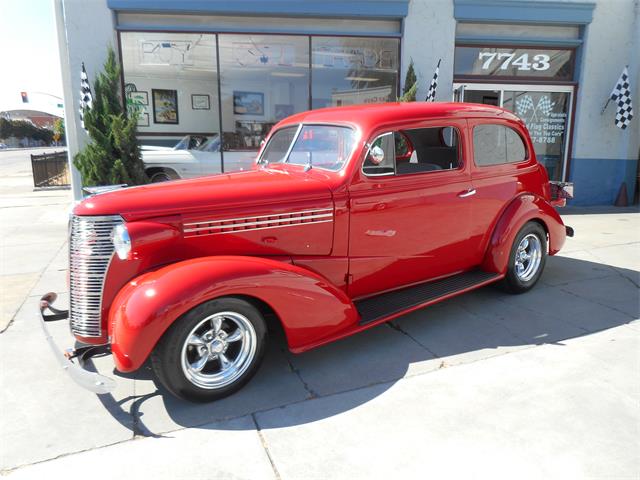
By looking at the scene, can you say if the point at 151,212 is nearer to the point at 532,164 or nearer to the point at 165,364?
the point at 165,364

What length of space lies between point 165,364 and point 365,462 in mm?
1261

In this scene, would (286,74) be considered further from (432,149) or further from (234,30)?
(432,149)

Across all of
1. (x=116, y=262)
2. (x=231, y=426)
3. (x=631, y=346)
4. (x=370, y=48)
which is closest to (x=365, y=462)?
(x=231, y=426)

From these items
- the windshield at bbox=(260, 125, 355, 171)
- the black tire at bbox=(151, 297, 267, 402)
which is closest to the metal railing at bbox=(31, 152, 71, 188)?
the windshield at bbox=(260, 125, 355, 171)

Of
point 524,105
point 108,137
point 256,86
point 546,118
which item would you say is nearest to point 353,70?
point 256,86

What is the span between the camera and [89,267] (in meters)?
3.00

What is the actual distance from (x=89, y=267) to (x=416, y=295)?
8.18 feet

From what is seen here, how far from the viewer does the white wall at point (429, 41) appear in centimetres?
887

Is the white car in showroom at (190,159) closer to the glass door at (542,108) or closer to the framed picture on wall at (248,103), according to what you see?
the framed picture on wall at (248,103)

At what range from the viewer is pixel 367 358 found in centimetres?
352

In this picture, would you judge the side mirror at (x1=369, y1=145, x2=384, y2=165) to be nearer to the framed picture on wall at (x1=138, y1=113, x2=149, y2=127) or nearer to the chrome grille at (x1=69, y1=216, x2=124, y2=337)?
the chrome grille at (x1=69, y1=216, x2=124, y2=337)

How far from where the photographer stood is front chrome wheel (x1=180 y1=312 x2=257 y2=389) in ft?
9.48

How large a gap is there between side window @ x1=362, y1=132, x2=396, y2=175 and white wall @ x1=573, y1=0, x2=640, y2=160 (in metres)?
7.85

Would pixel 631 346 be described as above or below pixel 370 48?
below
